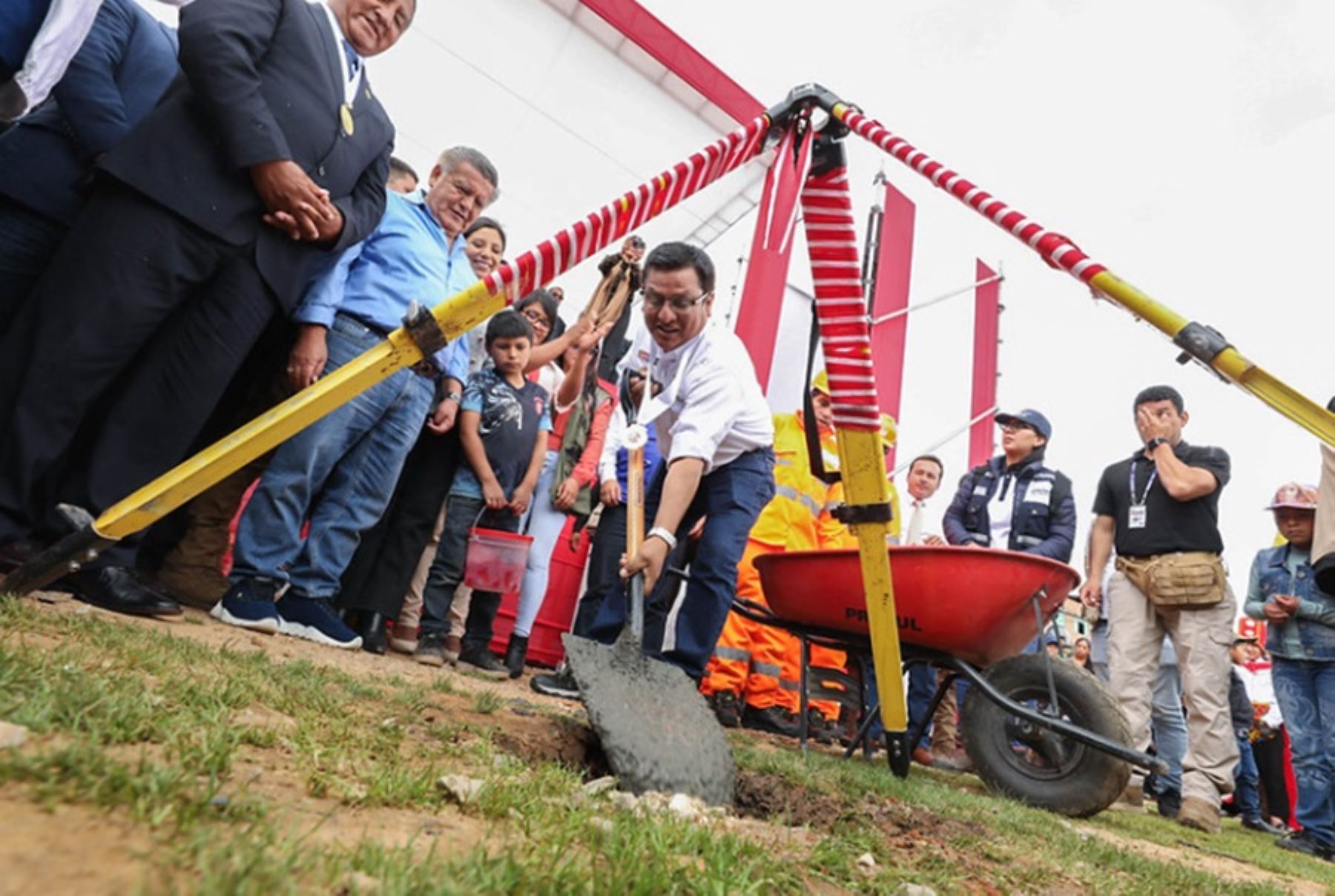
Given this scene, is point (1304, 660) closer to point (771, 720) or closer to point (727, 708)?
point (771, 720)

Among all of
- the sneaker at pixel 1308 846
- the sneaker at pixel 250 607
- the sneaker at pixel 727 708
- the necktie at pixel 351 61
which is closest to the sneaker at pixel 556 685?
the sneaker at pixel 250 607

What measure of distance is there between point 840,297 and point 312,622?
7.90 ft

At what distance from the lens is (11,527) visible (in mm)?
2154

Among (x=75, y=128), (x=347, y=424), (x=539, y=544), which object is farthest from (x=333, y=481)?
(x=75, y=128)

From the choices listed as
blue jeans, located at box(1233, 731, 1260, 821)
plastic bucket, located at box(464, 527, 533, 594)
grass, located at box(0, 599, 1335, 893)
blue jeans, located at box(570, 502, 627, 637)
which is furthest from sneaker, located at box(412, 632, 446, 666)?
blue jeans, located at box(1233, 731, 1260, 821)

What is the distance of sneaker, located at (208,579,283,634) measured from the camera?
289cm

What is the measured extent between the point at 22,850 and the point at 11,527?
1.87m

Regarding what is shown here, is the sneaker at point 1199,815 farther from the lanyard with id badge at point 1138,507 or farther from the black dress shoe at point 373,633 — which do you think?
the black dress shoe at point 373,633

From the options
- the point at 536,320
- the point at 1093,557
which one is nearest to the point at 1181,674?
the point at 1093,557

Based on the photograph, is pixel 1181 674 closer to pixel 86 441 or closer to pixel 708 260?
pixel 708 260

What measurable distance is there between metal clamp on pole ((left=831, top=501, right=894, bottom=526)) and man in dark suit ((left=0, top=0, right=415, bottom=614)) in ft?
5.99

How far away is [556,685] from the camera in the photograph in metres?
2.67

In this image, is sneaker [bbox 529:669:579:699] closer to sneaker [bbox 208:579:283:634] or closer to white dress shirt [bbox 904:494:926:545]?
sneaker [bbox 208:579:283:634]

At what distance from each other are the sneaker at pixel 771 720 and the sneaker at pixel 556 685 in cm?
226
